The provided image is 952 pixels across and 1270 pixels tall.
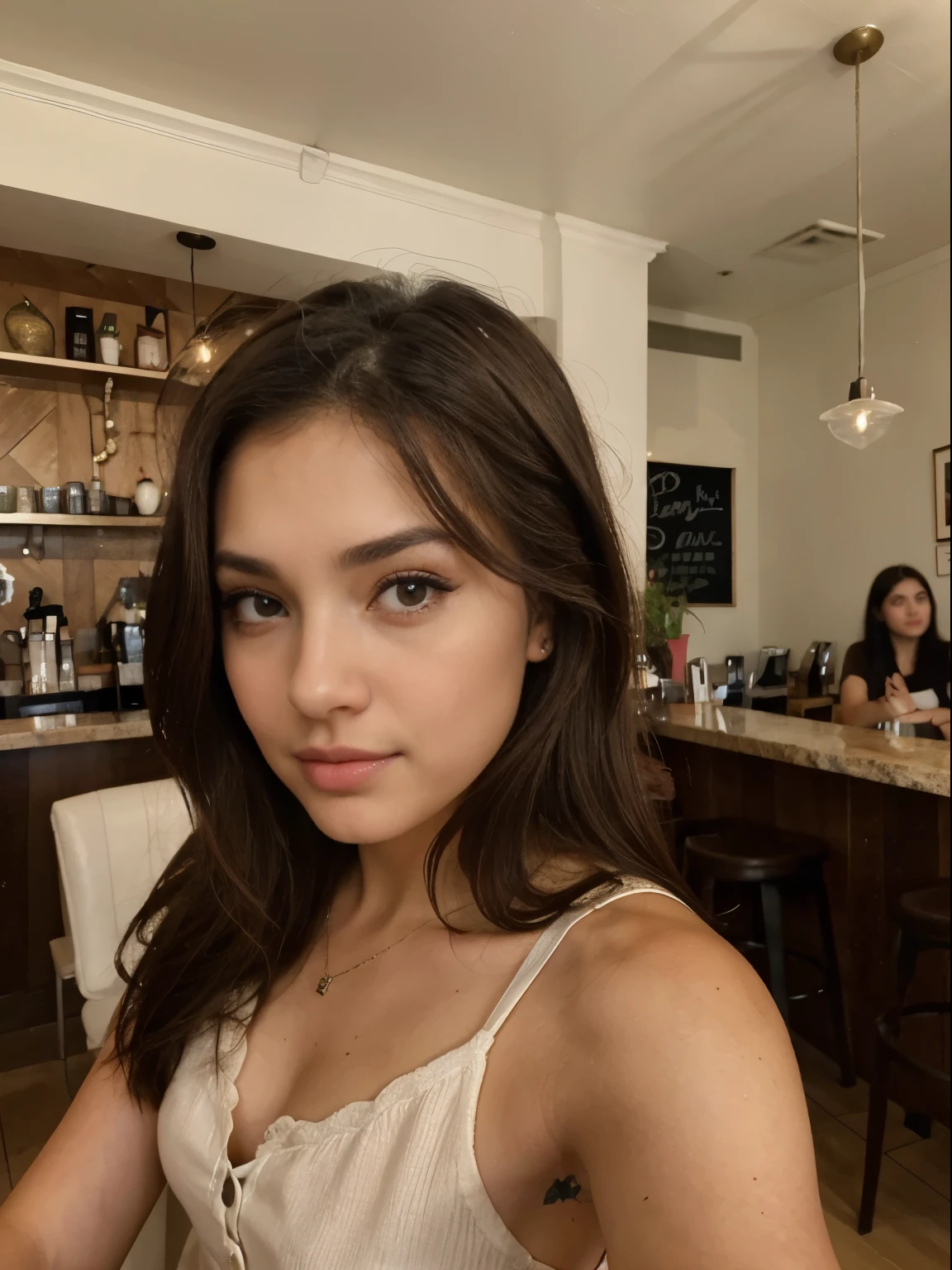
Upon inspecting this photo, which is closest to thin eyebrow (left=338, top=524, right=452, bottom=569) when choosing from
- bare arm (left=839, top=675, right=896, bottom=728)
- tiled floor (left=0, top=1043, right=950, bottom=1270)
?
tiled floor (left=0, top=1043, right=950, bottom=1270)

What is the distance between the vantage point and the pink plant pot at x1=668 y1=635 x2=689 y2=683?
4.22 ft

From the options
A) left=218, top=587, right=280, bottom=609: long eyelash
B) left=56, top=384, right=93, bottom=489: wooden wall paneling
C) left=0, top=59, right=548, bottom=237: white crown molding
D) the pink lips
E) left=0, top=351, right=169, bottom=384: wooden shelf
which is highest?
left=0, top=59, right=548, bottom=237: white crown molding

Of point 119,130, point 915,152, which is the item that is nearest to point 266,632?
point 915,152

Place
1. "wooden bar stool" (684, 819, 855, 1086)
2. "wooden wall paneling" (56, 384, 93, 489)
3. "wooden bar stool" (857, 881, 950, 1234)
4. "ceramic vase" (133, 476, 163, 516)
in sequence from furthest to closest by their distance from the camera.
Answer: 1. "wooden bar stool" (684, 819, 855, 1086)
2. "wooden bar stool" (857, 881, 950, 1234)
3. "wooden wall paneling" (56, 384, 93, 489)
4. "ceramic vase" (133, 476, 163, 516)

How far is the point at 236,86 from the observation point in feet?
2.87

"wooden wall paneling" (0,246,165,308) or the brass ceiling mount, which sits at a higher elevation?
the brass ceiling mount

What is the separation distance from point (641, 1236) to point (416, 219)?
1105 millimetres

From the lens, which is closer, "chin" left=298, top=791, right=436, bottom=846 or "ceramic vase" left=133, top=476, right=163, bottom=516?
"chin" left=298, top=791, right=436, bottom=846

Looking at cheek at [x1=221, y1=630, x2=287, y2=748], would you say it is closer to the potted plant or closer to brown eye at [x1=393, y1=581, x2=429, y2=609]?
brown eye at [x1=393, y1=581, x2=429, y2=609]

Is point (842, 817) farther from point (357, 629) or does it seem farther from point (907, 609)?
point (357, 629)

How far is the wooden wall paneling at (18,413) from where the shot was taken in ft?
2.45

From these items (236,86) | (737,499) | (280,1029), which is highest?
(236,86)

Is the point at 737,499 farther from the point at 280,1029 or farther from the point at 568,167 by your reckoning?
the point at 280,1029

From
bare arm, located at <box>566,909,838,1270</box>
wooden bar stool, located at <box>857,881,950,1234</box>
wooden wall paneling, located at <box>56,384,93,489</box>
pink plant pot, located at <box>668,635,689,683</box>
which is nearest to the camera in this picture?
bare arm, located at <box>566,909,838,1270</box>
